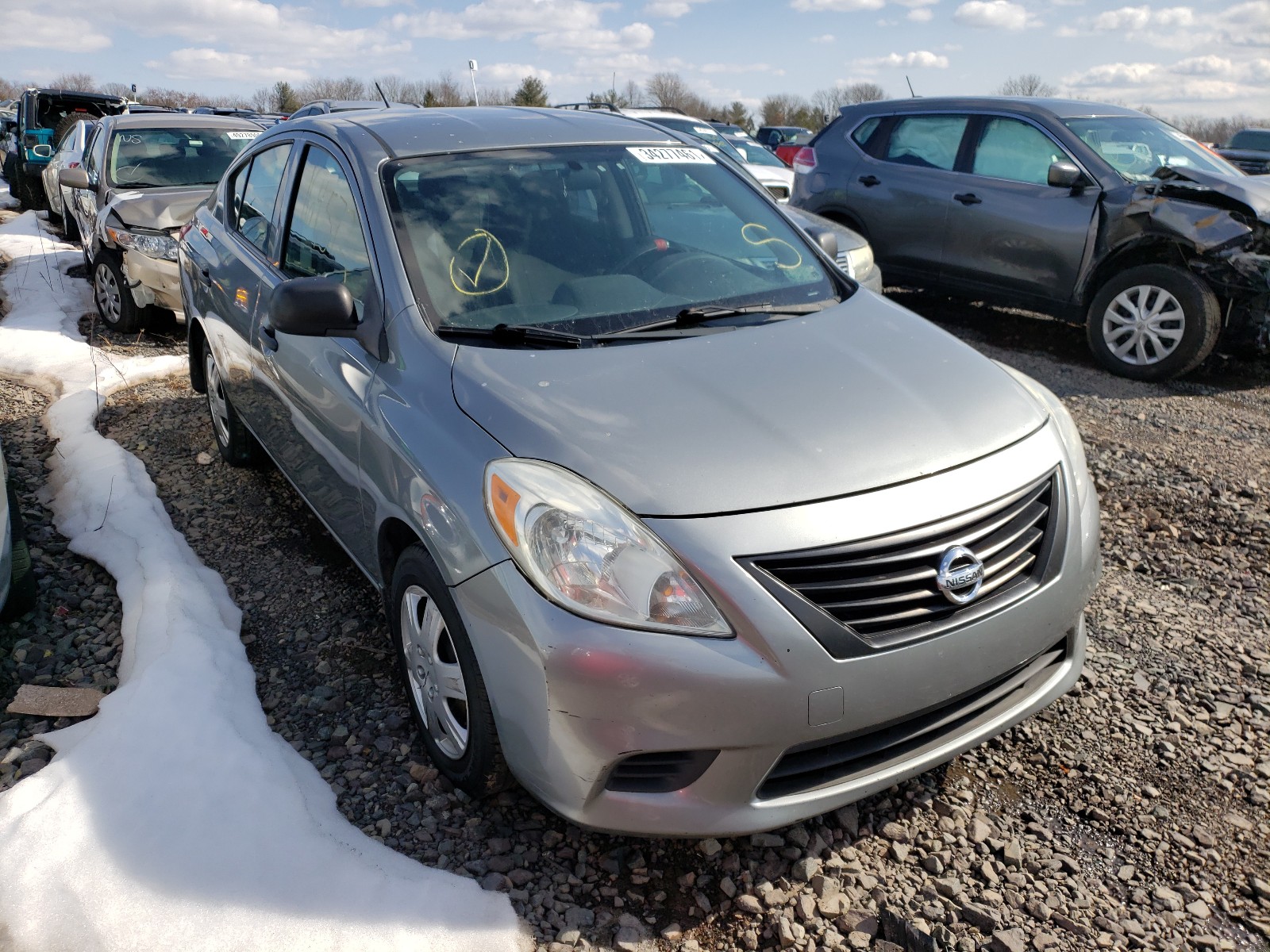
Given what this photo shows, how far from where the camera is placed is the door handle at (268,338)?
357 centimetres

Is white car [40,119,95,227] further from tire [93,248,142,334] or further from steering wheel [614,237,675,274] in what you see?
steering wheel [614,237,675,274]

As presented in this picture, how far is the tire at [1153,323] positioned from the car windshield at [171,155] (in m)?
7.22

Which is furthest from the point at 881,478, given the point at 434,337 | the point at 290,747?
the point at 290,747

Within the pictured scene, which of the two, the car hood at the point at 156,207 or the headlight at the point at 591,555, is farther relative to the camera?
the car hood at the point at 156,207

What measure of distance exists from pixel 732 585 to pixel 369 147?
6.96 feet

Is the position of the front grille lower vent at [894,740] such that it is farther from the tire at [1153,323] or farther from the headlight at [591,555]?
the tire at [1153,323]

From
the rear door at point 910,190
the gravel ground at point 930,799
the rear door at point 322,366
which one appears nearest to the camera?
the gravel ground at point 930,799

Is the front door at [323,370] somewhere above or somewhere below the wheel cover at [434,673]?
above

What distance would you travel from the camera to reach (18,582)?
3.44m

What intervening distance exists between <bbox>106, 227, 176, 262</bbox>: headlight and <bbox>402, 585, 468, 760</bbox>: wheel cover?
5706 millimetres

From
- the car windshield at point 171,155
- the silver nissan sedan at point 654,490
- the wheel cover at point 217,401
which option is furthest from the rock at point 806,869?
the car windshield at point 171,155

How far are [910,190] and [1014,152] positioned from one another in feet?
2.81

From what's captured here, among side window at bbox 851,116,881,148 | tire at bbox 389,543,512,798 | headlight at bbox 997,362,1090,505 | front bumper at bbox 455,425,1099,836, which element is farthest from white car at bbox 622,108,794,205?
front bumper at bbox 455,425,1099,836

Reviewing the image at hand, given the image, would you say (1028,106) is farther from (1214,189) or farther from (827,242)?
(827,242)
